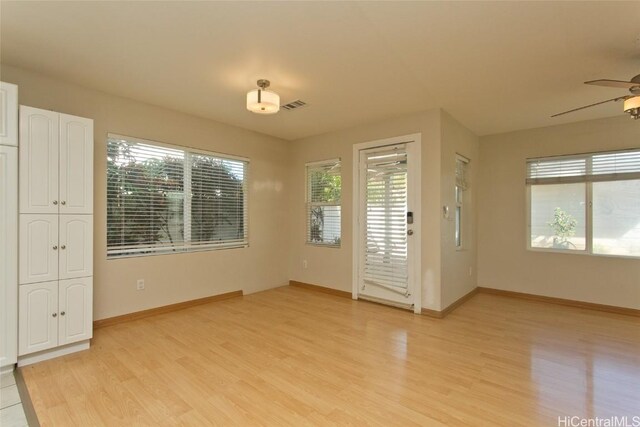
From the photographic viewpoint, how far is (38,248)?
2594 millimetres

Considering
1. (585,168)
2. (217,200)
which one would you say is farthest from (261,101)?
(585,168)

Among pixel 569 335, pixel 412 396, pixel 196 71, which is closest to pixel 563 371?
pixel 569 335

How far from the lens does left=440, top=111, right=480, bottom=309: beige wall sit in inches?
155

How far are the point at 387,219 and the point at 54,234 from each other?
3586 millimetres

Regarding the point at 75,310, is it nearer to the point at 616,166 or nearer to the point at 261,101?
the point at 261,101

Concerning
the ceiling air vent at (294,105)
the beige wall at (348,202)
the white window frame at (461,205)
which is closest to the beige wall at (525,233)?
the white window frame at (461,205)

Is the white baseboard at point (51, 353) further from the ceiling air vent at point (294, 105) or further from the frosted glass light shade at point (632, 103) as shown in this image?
the frosted glass light shade at point (632, 103)

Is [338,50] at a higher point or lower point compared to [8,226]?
higher

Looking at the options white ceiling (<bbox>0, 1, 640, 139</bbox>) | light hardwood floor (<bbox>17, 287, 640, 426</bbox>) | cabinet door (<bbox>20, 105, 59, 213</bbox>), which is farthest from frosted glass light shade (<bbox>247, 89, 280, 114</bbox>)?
light hardwood floor (<bbox>17, 287, 640, 426</bbox>)

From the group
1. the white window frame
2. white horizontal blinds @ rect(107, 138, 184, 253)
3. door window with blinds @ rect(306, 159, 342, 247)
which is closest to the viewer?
white horizontal blinds @ rect(107, 138, 184, 253)

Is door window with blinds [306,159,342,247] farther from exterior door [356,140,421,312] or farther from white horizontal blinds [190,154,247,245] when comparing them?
white horizontal blinds [190,154,247,245]

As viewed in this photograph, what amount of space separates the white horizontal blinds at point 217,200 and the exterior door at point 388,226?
1818mm

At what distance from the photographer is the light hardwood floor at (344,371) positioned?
1.96m

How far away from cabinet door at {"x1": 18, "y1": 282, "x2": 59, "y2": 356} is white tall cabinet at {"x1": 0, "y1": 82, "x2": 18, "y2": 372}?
0.14 feet
